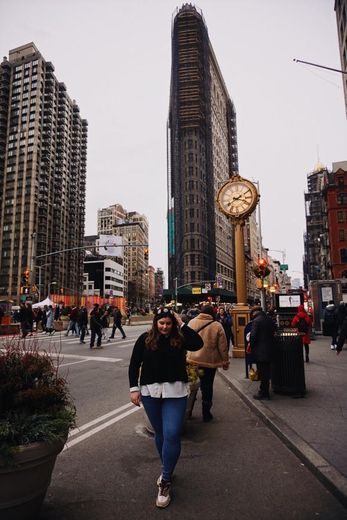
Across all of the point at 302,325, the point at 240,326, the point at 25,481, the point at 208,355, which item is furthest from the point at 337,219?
the point at 25,481

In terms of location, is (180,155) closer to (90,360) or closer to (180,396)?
(90,360)

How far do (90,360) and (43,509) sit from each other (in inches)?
402

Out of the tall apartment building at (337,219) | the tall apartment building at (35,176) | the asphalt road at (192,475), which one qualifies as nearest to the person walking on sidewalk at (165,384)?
the asphalt road at (192,475)

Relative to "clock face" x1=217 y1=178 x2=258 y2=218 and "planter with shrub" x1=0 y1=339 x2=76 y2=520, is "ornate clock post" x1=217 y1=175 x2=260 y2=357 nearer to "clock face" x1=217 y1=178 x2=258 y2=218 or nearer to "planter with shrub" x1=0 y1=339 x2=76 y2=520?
"clock face" x1=217 y1=178 x2=258 y2=218

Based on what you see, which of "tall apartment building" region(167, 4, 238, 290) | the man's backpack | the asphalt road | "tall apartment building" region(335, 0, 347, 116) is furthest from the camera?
"tall apartment building" region(167, 4, 238, 290)

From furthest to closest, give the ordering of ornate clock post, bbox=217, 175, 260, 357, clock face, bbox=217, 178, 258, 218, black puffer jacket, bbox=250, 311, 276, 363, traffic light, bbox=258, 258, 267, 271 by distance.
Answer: traffic light, bbox=258, 258, 267, 271, clock face, bbox=217, 178, 258, 218, ornate clock post, bbox=217, 175, 260, 357, black puffer jacket, bbox=250, 311, 276, 363

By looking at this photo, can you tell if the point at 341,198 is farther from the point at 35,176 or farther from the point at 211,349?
the point at 35,176

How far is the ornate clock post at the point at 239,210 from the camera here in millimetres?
13559

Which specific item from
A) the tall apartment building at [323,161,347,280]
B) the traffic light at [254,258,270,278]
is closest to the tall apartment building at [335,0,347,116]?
the tall apartment building at [323,161,347,280]

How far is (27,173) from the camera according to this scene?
105375mm

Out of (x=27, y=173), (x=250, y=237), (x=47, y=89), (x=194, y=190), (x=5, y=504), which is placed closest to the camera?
(x=5, y=504)

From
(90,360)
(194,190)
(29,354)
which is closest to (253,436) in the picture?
(29,354)

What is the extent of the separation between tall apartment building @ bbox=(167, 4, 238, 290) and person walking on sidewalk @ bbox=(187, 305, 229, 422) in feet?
254

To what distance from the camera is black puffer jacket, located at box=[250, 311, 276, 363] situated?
722 centimetres
